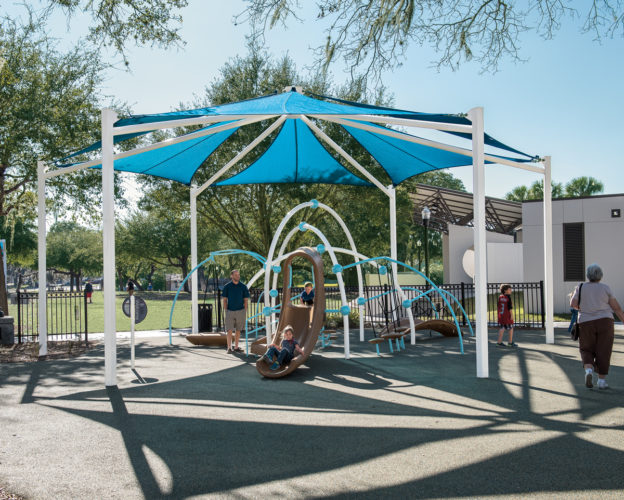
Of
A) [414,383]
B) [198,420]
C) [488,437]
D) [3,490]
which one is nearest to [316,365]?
[414,383]

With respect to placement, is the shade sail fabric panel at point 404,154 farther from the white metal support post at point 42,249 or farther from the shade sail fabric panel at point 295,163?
the white metal support post at point 42,249

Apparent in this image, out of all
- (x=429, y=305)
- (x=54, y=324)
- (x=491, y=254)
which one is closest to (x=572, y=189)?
(x=491, y=254)

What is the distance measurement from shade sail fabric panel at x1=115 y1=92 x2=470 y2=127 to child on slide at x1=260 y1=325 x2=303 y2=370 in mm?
3875

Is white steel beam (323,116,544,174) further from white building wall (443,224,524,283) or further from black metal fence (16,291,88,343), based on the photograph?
white building wall (443,224,524,283)

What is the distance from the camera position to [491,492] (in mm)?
4160

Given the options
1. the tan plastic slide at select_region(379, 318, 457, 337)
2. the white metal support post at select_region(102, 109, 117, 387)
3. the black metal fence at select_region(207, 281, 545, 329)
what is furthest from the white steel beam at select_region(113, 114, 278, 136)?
the tan plastic slide at select_region(379, 318, 457, 337)

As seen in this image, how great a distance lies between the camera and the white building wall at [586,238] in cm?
1998

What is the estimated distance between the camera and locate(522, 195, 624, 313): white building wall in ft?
65.6

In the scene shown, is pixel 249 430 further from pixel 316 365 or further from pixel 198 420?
pixel 316 365

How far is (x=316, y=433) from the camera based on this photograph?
19.2 feet

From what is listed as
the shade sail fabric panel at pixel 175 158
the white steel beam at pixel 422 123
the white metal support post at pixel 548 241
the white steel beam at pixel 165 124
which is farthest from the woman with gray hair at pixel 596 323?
the shade sail fabric panel at pixel 175 158

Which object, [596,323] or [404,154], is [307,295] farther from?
[596,323]

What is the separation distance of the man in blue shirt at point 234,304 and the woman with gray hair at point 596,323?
6.98 meters

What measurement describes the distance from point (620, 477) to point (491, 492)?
1.14 metres
